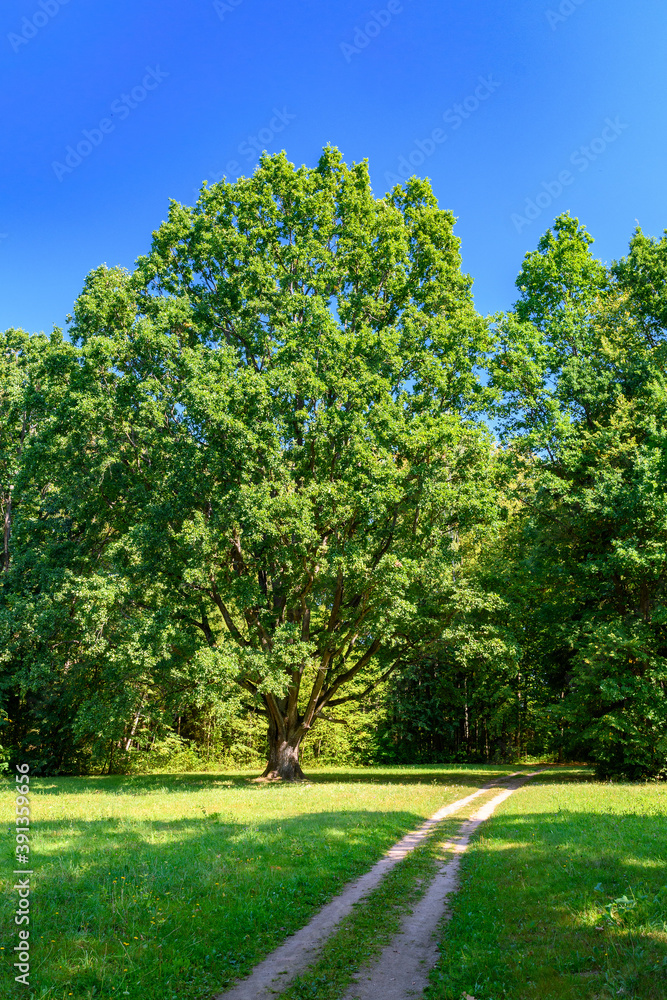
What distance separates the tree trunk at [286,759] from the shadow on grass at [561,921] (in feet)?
48.4

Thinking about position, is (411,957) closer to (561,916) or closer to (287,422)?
(561,916)

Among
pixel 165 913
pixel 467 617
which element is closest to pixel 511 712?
pixel 467 617

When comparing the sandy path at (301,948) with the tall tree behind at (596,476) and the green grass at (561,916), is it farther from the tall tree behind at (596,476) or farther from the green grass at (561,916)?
the tall tree behind at (596,476)

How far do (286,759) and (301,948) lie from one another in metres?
19.1

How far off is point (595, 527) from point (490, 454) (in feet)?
18.3

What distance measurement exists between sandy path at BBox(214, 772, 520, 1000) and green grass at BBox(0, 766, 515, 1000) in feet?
0.51

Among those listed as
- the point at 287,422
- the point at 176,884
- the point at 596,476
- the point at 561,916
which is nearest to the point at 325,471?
A: the point at 287,422

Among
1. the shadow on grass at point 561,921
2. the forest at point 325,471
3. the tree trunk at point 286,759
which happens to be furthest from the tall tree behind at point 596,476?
the shadow on grass at point 561,921

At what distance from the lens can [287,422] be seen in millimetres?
22594

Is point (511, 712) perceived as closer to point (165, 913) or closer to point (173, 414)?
point (173, 414)

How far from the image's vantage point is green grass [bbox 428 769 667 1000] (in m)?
5.50

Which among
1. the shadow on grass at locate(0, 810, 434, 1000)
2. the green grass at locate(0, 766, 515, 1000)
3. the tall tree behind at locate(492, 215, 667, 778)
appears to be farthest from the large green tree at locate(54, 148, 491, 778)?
the shadow on grass at locate(0, 810, 434, 1000)

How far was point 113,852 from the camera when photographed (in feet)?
31.8

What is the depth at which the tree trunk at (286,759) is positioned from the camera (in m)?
24.7
